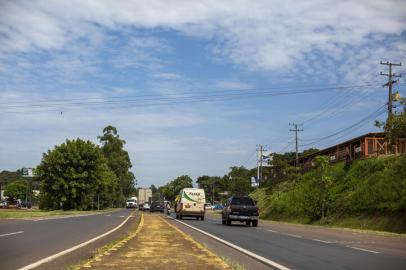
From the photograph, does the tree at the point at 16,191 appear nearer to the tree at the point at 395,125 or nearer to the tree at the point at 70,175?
the tree at the point at 70,175

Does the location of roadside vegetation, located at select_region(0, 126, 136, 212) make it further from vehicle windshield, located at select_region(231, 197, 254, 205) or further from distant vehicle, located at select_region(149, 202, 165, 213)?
vehicle windshield, located at select_region(231, 197, 254, 205)

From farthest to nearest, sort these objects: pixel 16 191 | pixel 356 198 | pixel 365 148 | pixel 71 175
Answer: pixel 16 191 < pixel 71 175 < pixel 365 148 < pixel 356 198

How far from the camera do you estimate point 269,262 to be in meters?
13.9

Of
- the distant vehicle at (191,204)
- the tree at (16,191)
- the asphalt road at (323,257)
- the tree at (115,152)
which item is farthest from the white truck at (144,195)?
the asphalt road at (323,257)

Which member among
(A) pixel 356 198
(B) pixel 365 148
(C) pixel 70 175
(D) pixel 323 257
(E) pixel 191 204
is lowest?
(D) pixel 323 257

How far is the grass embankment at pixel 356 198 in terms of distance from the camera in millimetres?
36094

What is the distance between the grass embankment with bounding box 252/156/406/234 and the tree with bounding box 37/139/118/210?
2773 centimetres

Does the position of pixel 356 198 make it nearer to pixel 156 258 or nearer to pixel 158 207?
pixel 156 258

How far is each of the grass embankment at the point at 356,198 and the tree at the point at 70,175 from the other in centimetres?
2773

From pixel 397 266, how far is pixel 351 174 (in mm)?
35840

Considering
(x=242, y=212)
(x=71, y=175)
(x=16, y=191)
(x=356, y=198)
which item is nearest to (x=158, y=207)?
(x=71, y=175)

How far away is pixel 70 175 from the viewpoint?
242 feet

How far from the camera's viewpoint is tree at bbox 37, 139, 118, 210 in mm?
73500

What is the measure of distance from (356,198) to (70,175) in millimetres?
43391
